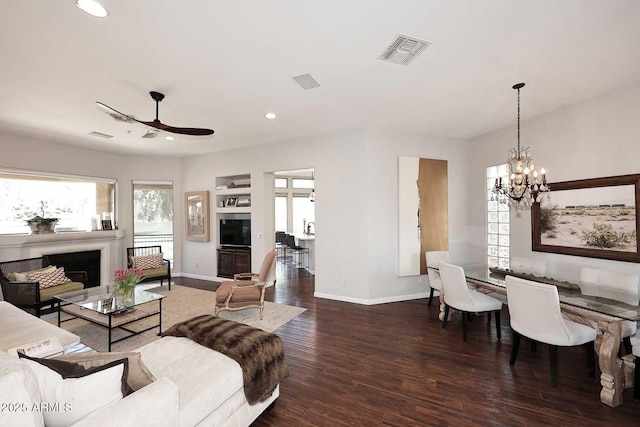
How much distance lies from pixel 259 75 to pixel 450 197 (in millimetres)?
4072

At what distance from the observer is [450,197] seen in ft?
17.3

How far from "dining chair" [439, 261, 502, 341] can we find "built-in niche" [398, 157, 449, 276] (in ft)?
4.39

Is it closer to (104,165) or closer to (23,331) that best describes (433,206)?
(23,331)

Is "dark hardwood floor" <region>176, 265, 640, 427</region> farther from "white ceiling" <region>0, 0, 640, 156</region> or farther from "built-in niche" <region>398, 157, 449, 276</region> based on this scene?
"white ceiling" <region>0, 0, 640, 156</region>

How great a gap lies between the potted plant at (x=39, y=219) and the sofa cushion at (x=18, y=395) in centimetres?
548

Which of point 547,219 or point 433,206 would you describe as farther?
point 433,206

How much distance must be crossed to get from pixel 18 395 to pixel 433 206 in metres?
5.22

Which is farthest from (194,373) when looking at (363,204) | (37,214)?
(37,214)

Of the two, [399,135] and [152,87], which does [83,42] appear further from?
[399,135]

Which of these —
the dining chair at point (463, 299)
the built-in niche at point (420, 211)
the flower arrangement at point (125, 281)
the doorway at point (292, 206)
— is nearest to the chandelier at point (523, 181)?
the dining chair at point (463, 299)

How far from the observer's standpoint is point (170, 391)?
1434 mm

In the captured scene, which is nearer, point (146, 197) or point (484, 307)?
point (484, 307)

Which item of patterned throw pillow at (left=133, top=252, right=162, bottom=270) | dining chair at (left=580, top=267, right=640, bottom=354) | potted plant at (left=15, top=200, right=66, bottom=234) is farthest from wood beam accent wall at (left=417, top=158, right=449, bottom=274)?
potted plant at (left=15, top=200, right=66, bottom=234)

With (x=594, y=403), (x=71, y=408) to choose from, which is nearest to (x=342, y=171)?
(x=594, y=403)
